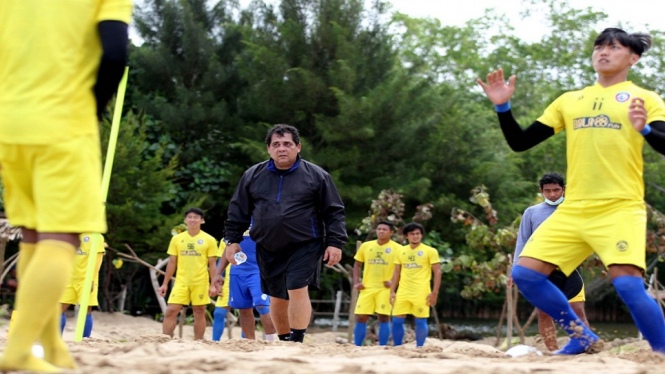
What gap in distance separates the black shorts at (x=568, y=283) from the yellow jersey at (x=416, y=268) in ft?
16.5

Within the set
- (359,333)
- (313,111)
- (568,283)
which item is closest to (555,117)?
(568,283)

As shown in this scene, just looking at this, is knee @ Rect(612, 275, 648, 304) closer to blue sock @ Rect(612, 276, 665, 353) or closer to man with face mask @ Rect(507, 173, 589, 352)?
blue sock @ Rect(612, 276, 665, 353)

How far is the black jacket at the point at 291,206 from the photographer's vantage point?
7.19m

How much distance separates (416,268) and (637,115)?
870 cm

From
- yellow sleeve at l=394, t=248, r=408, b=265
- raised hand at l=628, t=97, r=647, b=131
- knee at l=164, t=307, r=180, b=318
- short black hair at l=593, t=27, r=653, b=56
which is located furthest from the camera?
yellow sleeve at l=394, t=248, r=408, b=265

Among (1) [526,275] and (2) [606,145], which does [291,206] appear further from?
(2) [606,145]

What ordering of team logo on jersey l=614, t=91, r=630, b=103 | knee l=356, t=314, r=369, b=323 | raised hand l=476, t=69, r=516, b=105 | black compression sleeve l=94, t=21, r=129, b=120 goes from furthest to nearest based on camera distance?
knee l=356, t=314, r=369, b=323, raised hand l=476, t=69, r=516, b=105, team logo on jersey l=614, t=91, r=630, b=103, black compression sleeve l=94, t=21, r=129, b=120

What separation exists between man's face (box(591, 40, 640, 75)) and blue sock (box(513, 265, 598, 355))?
1.38 m

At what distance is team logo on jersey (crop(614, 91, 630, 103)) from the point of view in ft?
16.8

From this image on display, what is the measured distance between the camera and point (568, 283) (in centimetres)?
836

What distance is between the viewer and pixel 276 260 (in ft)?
24.1

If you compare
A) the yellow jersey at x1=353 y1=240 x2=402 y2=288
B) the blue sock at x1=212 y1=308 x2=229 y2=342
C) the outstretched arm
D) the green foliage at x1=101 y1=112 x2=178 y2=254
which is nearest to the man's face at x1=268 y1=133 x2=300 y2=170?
the outstretched arm

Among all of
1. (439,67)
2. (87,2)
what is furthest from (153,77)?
(87,2)

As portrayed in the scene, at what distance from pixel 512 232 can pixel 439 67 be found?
22.2 meters
